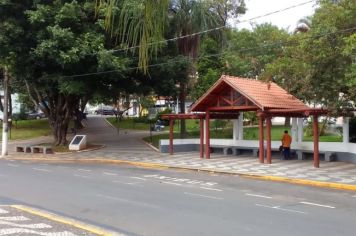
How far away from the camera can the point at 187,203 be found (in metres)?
12.1

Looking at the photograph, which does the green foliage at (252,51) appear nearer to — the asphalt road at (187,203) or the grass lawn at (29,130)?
the grass lawn at (29,130)

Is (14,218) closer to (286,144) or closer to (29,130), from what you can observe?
(286,144)

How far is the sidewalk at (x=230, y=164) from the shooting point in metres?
18.3

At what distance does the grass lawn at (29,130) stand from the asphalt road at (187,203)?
30742 millimetres

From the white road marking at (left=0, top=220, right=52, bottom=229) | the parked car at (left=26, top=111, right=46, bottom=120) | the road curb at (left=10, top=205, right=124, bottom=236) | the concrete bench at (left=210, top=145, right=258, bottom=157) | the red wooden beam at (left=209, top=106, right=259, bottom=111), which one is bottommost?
the road curb at (left=10, top=205, right=124, bottom=236)

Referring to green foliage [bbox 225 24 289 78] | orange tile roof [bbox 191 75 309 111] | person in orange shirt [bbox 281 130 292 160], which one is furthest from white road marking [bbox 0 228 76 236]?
green foliage [bbox 225 24 289 78]

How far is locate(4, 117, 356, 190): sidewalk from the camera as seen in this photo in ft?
60.2

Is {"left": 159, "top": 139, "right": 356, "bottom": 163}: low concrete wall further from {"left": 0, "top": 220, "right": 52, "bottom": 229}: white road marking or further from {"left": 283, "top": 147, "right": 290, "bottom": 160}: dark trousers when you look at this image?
{"left": 0, "top": 220, "right": 52, "bottom": 229}: white road marking

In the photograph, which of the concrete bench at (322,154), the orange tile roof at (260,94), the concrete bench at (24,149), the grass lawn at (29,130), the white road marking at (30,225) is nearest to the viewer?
the white road marking at (30,225)

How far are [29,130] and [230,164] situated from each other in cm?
3419

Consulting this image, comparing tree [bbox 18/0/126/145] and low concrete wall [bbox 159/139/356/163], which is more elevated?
tree [bbox 18/0/126/145]

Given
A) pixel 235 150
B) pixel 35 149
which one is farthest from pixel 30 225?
pixel 35 149

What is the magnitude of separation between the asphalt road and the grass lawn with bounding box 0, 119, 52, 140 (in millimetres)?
30742

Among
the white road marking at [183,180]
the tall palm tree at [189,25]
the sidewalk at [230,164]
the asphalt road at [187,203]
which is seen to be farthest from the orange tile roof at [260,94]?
the white road marking at [183,180]
